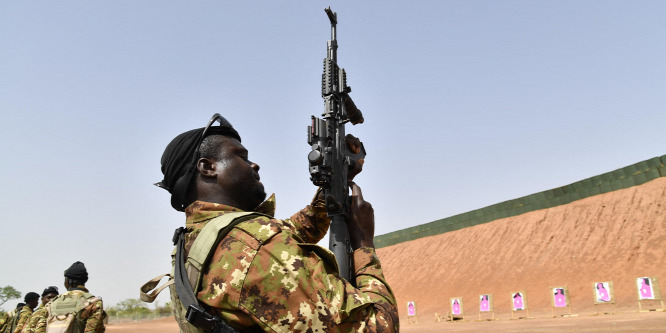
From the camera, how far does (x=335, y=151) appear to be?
3365 millimetres

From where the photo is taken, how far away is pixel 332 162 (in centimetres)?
327

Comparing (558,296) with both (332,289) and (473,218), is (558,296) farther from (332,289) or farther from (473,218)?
(332,289)

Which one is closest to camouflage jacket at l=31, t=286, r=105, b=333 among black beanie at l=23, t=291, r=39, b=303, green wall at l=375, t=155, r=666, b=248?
black beanie at l=23, t=291, r=39, b=303

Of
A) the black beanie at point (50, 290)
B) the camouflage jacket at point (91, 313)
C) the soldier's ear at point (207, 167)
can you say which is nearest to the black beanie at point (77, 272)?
the camouflage jacket at point (91, 313)

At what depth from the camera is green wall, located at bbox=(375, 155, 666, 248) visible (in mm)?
34062

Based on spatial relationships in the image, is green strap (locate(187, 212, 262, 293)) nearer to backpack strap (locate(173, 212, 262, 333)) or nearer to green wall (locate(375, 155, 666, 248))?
backpack strap (locate(173, 212, 262, 333))

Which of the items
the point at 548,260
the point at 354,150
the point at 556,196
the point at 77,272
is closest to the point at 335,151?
the point at 354,150

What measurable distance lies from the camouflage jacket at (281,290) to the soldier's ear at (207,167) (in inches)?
19.2

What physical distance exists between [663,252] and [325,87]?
31575mm

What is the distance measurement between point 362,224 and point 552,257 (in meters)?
35.3

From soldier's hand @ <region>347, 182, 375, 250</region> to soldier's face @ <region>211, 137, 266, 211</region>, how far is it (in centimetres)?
43

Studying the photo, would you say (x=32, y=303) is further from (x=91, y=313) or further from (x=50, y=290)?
(x=91, y=313)

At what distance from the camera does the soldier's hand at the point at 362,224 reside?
2.28 metres

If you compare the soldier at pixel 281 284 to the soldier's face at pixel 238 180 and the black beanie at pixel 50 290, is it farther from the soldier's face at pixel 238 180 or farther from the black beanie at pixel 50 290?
the black beanie at pixel 50 290
